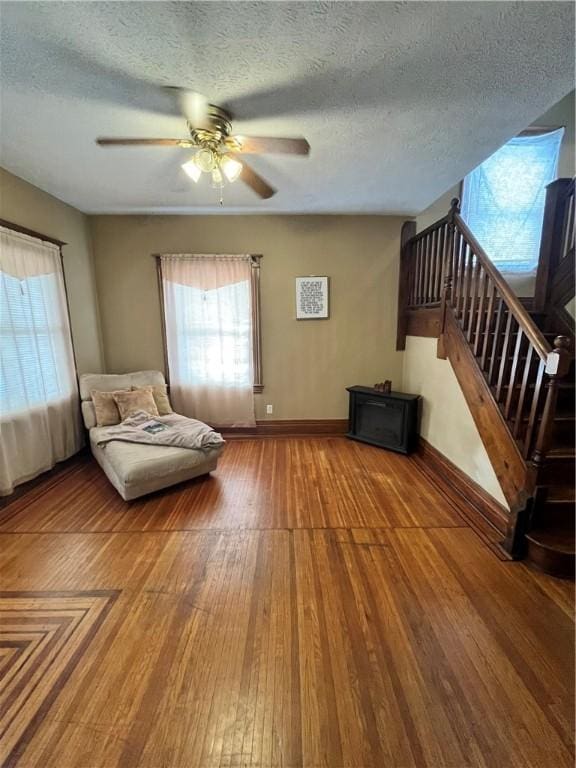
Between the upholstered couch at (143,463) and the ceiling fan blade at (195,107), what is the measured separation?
2.29 m

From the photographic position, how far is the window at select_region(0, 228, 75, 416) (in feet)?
7.98

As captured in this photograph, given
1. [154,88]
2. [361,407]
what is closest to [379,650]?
[361,407]

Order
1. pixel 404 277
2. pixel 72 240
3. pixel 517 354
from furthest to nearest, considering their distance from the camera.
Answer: pixel 404 277, pixel 72 240, pixel 517 354

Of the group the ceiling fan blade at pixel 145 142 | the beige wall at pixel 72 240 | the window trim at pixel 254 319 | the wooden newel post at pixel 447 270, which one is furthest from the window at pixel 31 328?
the wooden newel post at pixel 447 270

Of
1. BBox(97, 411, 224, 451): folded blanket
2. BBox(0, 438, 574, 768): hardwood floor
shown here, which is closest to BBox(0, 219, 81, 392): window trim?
BBox(97, 411, 224, 451): folded blanket

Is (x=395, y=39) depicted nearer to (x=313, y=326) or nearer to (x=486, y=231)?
(x=313, y=326)

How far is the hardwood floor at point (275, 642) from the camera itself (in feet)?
3.44

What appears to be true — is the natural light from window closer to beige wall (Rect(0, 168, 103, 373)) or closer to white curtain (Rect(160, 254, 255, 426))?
white curtain (Rect(160, 254, 255, 426))

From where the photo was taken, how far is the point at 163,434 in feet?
9.14

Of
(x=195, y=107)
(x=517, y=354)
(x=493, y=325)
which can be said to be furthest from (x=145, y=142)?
(x=493, y=325)

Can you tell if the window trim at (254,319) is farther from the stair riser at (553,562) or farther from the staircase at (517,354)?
the stair riser at (553,562)

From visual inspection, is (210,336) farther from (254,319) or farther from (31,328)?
(31,328)

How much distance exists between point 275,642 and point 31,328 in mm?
3009

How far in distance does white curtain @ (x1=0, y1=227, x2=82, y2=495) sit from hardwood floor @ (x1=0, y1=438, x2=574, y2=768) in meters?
0.52
